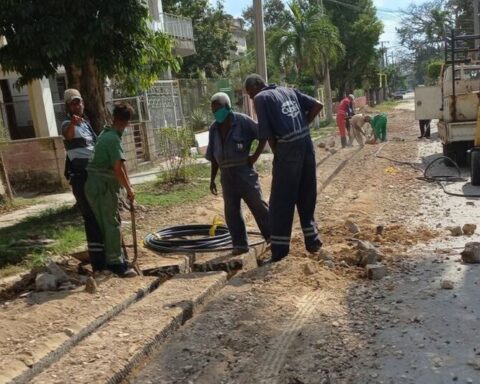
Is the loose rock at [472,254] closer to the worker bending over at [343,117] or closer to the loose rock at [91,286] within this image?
the loose rock at [91,286]

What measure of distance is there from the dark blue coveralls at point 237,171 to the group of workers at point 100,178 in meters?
1.01

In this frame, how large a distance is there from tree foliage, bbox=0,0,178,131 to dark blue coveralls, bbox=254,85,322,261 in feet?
9.64

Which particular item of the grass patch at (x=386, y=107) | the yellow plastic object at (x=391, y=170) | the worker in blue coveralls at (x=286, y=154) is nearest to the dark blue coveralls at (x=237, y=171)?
the worker in blue coveralls at (x=286, y=154)

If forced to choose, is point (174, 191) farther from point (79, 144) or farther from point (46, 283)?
point (46, 283)

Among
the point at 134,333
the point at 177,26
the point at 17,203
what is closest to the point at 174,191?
the point at 17,203

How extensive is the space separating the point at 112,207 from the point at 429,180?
7074mm

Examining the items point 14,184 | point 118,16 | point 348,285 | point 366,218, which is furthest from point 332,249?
point 14,184

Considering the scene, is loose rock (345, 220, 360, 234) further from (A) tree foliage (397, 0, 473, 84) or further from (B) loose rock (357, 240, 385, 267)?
(A) tree foliage (397, 0, 473, 84)

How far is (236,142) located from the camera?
592 centimetres

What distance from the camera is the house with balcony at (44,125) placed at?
1195 cm

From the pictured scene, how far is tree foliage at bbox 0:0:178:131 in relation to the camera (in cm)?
Result: 738

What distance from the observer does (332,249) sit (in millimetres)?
6273

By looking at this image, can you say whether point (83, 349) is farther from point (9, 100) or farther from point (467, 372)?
point (9, 100)

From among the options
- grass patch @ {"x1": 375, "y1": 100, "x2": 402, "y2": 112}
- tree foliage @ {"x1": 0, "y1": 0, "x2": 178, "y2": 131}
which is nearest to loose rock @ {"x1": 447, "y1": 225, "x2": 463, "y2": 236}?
tree foliage @ {"x1": 0, "y1": 0, "x2": 178, "y2": 131}
